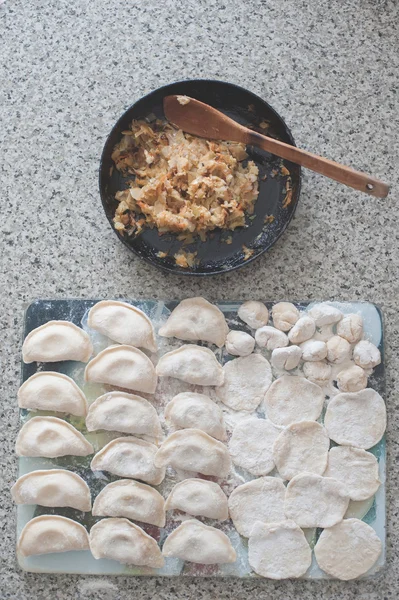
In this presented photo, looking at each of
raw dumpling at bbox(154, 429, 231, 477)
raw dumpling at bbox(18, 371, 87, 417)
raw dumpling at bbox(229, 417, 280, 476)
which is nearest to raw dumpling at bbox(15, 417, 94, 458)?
raw dumpling at bbox(18, 371, 87, 417)

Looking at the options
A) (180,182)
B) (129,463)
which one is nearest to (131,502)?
(129,463)

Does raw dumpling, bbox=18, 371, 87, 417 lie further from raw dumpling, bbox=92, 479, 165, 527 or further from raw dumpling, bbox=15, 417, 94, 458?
raw dumpling, bbox=92, 479, 165, 527

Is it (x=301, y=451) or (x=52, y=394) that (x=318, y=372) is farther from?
(x=52, y=394)

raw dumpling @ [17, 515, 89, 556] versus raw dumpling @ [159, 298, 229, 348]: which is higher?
raw dumpling @ [159, 298, 229, 348]

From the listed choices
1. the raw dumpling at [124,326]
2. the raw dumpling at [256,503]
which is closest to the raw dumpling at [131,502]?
the raw dumpling at [256,503]

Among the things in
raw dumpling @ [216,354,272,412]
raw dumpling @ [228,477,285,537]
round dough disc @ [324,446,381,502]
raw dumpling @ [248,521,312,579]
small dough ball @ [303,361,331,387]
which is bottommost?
raw dumpling @ [248,521,312,579]

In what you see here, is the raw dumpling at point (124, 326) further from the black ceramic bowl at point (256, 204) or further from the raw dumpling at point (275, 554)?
the raw dumpling at point (275, 554)
